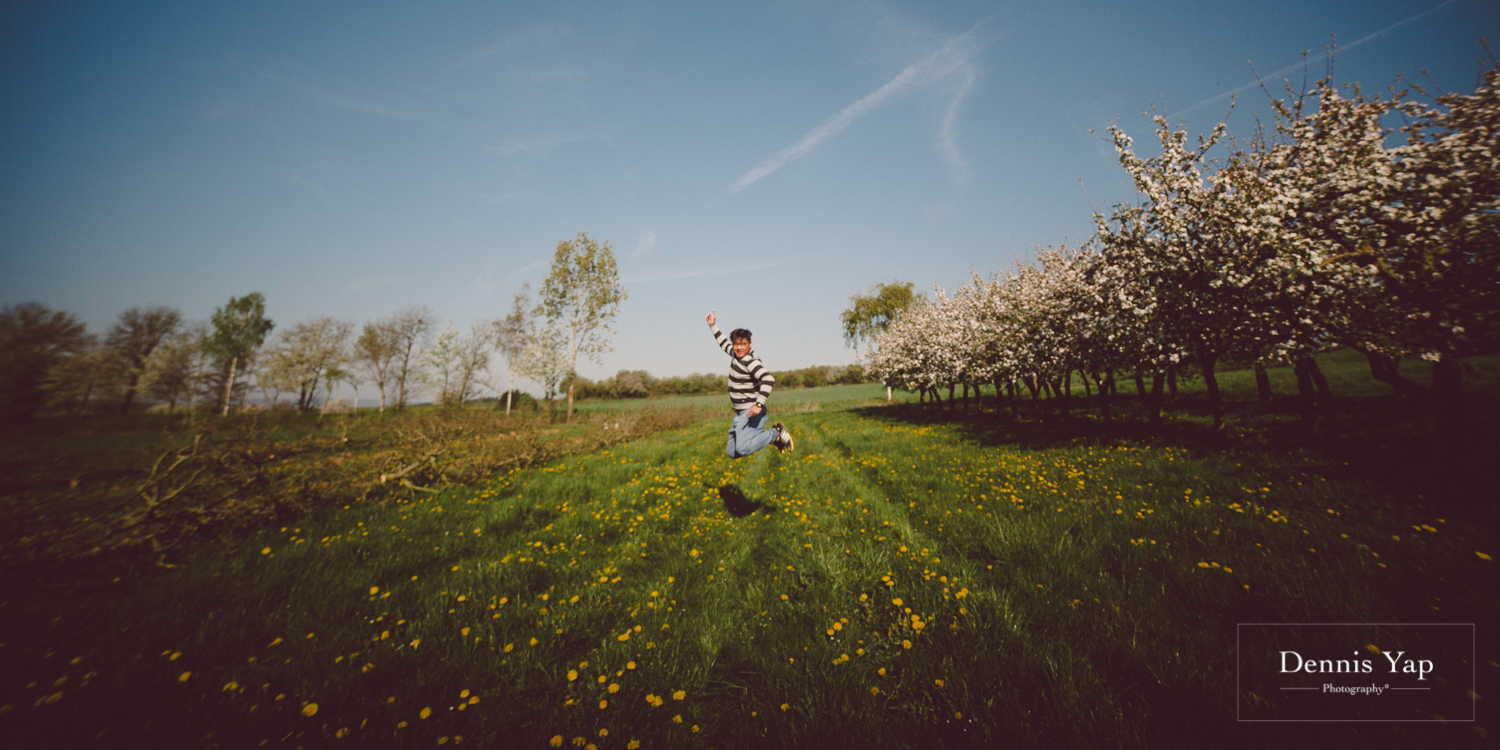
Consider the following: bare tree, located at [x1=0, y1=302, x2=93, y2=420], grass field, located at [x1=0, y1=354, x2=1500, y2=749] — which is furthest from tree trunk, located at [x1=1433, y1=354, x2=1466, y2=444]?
bare tree, located at [x1=0, y1=302, x2=93, y2=420]

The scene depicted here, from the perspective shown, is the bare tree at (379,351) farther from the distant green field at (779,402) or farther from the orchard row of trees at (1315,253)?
the orchard row of trees at (1315,253)

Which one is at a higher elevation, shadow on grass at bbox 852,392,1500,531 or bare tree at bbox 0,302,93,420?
bare tree at bbox 0,302,93,420

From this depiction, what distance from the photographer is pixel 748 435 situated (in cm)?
711

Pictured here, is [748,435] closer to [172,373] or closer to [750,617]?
[750,617]

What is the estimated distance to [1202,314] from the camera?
10.4 meters

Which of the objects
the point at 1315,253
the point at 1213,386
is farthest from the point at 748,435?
the point at 1213,386

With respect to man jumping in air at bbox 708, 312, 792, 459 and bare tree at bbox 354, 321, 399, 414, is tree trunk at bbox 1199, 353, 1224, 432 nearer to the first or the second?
man jumping in air at bbox 708, 312, 792, 459

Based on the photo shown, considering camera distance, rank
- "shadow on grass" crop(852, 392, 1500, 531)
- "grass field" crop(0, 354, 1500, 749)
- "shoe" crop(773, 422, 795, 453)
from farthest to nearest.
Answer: "shoe" crop(773, 422, 795, 453)
"shadow on grass" crop(852, 392, 1500, 531)
"grass field" crop(0, 354, 1500, 749)

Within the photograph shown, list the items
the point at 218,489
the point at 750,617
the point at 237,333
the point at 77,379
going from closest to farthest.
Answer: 1. the point at 750,617
2. the point at 218,489
3. the point at 77,379
4. the point at 237,333

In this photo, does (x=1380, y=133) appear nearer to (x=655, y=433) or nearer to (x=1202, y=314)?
(x=1202, y=314)

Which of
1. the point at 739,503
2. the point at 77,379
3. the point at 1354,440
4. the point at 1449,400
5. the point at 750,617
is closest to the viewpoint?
the point at 750,617

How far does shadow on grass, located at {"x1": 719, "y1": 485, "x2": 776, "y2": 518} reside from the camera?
7.57 m

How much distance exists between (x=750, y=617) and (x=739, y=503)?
3751 mm

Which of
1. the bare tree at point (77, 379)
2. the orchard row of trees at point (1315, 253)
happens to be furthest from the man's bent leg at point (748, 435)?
the bare tree at point (77, 379)
